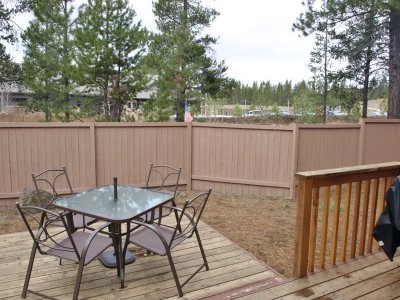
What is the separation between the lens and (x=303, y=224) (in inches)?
91.9

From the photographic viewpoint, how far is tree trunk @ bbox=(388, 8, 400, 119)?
700 cm

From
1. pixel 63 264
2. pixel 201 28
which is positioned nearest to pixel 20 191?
pixel 63 264

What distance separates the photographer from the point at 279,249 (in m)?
3.36

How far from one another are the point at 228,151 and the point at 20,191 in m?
3.32

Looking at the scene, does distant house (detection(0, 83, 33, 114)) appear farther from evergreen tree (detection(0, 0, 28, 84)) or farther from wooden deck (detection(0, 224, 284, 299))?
wooden deck (detection(0, 224, 284, 299))

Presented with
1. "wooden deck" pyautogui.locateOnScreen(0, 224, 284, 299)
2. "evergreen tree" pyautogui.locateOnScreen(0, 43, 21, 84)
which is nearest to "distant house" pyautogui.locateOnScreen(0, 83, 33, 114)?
"evergreen tree" pyautogui.locateOnScreen(0, 43, 21, 84)

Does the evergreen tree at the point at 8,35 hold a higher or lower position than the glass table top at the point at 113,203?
higher

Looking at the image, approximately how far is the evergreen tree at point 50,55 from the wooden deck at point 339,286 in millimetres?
10463

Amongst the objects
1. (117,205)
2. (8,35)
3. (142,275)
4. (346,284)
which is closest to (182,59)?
(8,35)

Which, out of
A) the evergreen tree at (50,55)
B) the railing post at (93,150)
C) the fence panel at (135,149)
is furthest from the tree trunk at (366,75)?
the evergreen tree at (50,55)

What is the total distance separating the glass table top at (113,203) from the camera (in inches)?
92.9

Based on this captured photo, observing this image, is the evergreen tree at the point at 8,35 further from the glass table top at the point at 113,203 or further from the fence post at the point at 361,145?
the fence post at the point at 361,145

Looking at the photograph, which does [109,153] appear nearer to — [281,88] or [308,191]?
[308,191]

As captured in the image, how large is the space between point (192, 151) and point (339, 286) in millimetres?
3757
